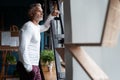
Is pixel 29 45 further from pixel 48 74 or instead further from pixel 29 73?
pixel 48 74

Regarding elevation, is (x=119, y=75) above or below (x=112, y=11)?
below

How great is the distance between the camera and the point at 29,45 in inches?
103

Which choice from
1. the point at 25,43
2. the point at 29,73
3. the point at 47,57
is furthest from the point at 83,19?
the point at 47,57

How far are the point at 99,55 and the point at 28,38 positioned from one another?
1.57 meters

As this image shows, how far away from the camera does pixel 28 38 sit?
254 centimetres

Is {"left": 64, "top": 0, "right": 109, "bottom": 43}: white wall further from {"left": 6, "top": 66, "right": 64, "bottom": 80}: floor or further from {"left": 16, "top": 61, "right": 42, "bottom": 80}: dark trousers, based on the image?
{"left": 6, "top": 66, "right": 64, "bottom": 80}: floor

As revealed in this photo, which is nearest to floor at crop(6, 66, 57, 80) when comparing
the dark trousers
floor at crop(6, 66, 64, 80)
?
floor at crop(6, 66, 64, 80)

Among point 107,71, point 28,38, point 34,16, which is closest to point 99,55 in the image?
point 107,71

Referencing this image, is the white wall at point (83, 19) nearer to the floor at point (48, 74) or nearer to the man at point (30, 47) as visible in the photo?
the man at point (30, 47)

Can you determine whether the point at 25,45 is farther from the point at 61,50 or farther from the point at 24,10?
the point at 24,10

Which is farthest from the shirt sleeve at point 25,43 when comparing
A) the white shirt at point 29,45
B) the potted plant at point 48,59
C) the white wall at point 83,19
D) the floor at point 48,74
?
the white wall at point 83,19

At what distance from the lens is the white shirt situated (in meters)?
2.55

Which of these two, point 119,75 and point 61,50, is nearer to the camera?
point 119,75

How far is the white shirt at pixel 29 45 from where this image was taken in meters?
2.55
